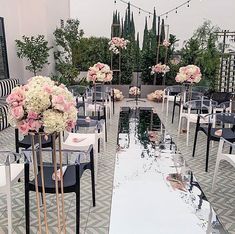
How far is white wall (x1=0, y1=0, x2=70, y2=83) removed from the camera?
7461 millimetres

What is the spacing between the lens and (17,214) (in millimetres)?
2705

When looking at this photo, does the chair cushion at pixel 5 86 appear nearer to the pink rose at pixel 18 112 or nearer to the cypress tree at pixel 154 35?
the cypress tree at pixel 154 35

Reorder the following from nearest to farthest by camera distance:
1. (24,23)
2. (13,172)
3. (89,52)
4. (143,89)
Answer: (13,172) < (24,23) < (143,89) < (89,52)

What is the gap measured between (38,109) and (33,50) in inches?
255

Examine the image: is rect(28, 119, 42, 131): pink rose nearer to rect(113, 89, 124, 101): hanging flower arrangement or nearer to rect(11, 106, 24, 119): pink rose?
rect(11, 106, 24, 119): pink rose

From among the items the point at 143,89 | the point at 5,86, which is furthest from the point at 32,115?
the point at 143,89

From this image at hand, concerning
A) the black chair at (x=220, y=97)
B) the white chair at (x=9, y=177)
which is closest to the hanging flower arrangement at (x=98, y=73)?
the black chair at (x=220, y=97)

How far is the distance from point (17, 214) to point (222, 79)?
633cm

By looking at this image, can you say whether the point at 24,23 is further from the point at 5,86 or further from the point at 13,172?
the point at 13,172

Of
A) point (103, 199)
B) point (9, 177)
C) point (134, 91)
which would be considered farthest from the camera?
point (134, 91)

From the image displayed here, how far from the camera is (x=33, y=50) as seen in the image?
7.54m

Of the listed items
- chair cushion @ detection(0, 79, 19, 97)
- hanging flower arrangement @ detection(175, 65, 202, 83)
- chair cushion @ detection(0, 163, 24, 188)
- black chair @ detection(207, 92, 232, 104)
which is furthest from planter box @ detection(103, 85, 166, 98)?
chair cushion @ detection(0, 163, 24, 188)

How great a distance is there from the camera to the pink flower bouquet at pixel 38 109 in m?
1.52

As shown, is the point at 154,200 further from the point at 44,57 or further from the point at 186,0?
the point at 186,0
